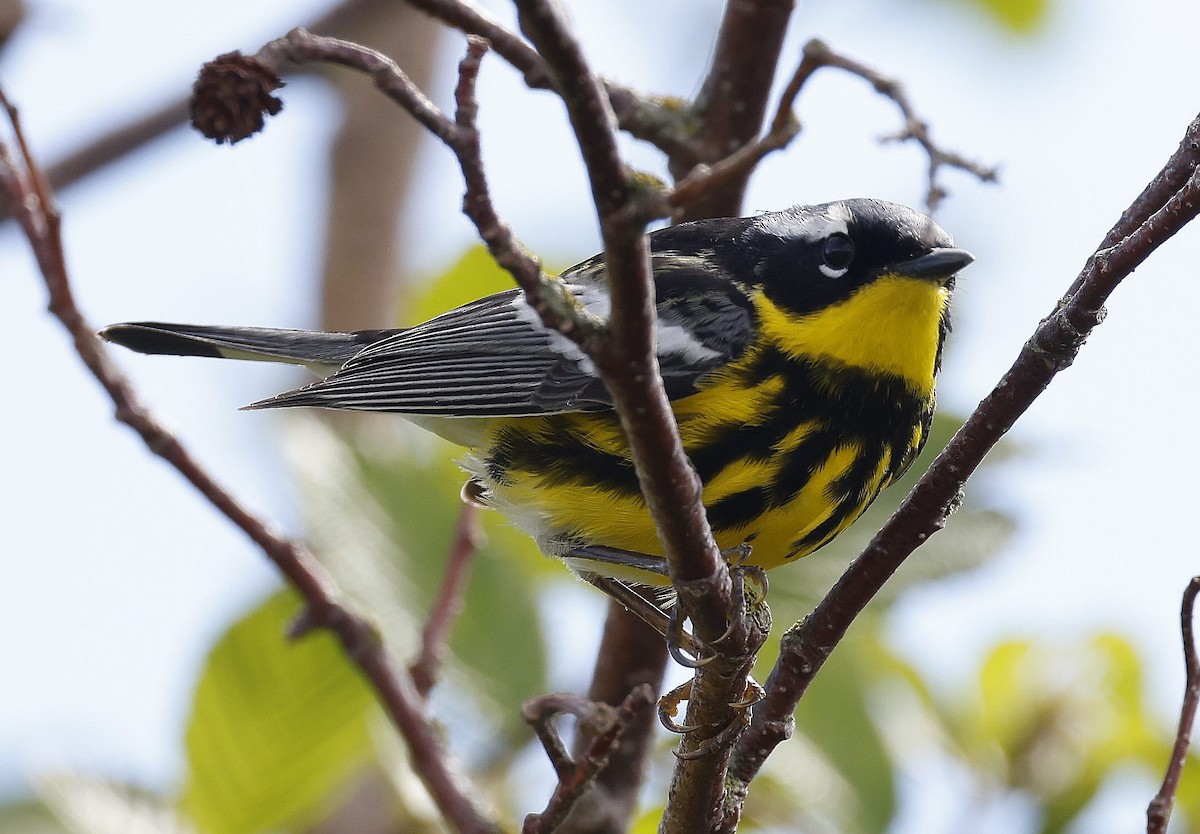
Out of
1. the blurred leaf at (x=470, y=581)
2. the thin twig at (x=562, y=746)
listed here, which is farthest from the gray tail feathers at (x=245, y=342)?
the thin twig at (x=562, y=746)

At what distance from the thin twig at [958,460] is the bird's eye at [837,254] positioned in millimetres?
872

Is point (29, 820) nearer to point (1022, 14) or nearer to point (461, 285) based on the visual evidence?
point (461, 285)

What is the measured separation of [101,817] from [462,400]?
0.99 m

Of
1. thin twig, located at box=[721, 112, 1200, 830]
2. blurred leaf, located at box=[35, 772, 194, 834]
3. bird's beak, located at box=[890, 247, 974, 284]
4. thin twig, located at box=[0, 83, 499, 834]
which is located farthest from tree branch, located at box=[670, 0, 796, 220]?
blurred leaf, located at box=[35, 772, 194, 834]

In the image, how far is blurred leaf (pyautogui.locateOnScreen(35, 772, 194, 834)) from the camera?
97.0 inches

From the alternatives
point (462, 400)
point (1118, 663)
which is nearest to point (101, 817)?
point (462, 400)

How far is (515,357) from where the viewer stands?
268 cm

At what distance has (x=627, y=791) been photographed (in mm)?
2887

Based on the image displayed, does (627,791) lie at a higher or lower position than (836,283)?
lower

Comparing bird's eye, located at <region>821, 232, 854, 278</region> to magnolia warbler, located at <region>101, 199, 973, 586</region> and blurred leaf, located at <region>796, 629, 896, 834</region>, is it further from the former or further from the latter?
blurred leaf, located at <region>796, 629, 896, 834</region>

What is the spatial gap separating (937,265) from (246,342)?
4.82ft

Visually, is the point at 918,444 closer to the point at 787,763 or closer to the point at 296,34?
the point at 787,763

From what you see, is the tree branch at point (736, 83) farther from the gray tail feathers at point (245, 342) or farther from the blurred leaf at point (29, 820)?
the blurred leaf at point (29, 820)

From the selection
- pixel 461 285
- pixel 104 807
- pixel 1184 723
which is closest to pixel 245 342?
pixel 461 285
